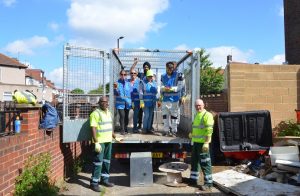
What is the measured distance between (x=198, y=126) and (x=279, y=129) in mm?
4755

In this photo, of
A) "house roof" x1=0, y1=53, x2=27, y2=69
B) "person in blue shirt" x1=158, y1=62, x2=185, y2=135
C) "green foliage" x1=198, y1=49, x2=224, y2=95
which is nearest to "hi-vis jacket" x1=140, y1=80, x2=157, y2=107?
"person in blue shirt" x1=158, y1=62, x2=185, y2=135

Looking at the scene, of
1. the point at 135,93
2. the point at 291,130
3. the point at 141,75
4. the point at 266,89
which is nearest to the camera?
the point at 135,93

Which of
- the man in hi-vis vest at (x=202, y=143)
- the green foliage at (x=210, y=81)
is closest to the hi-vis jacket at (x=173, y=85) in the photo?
the man in hi-vis vest at (x=202, y=143)

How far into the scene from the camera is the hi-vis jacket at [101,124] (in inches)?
297

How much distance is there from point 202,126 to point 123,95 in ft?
7.73

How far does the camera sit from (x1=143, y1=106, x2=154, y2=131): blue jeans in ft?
30.8

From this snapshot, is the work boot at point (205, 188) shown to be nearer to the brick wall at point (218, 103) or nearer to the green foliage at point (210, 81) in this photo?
the brick wall at point (218, 103)

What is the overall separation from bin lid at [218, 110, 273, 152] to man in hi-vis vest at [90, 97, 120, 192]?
318 centimetres

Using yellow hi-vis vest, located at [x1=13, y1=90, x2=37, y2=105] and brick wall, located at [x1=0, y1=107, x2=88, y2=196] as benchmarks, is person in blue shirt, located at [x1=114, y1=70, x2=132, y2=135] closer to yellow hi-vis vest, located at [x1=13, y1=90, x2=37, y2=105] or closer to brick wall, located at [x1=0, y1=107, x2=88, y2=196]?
brick wall, located at [x1=0, y1=107, x2=88, y2=196]

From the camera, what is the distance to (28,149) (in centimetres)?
598

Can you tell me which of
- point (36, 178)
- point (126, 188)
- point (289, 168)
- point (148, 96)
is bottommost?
point (126, 188)

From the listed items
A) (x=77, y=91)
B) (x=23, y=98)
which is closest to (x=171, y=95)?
(x=77, y=91)

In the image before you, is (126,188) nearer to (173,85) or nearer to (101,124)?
(101,124)

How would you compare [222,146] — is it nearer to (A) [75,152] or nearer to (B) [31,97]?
(A) [75,152]
